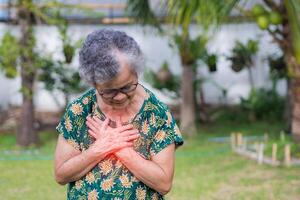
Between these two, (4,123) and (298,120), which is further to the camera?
(4,123)

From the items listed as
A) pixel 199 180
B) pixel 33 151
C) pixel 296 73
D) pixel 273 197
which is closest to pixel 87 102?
pixel 273 197

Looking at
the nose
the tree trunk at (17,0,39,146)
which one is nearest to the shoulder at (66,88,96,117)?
the nose

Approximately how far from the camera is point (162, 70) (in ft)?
46.6

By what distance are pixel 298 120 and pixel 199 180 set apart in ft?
6.91

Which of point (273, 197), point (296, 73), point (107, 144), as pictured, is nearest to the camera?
point (107, 144)

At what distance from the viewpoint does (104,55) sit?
104 inches

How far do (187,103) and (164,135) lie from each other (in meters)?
10.6

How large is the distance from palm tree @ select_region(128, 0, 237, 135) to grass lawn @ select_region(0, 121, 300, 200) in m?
1.54

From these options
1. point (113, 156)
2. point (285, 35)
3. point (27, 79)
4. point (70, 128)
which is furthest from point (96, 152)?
point (27, 79)

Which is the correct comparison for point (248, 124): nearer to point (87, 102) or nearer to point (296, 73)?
point (296, 73)

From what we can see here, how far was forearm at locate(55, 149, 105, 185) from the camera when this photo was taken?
9.33 feet

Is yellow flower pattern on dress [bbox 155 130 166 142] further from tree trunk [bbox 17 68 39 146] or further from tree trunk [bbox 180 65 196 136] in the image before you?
tree trunk [bbox 180 65 196 136]

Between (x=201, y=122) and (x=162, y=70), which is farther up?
(x=162, y=70)

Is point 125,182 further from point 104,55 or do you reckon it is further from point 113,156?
point 104,55
